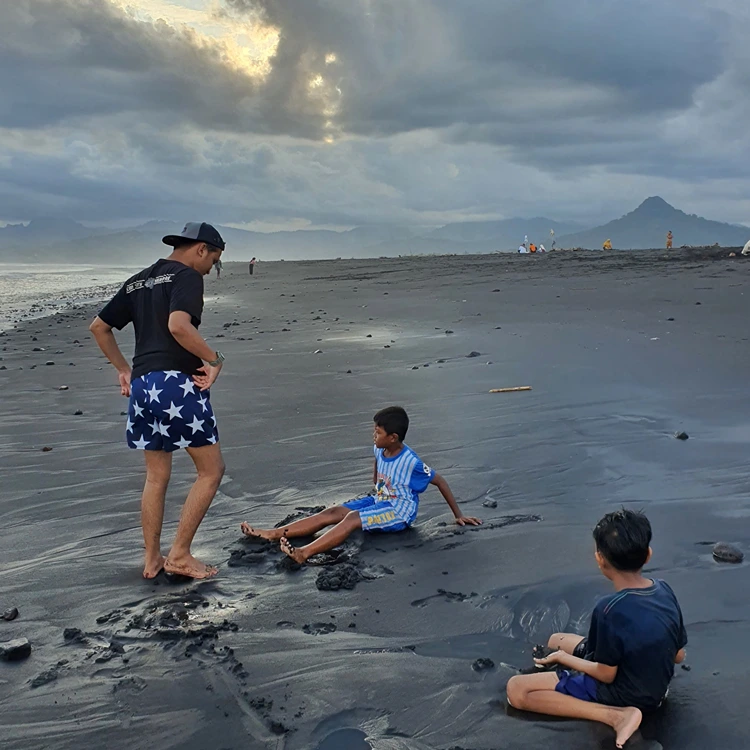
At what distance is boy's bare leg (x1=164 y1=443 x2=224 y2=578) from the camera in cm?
427

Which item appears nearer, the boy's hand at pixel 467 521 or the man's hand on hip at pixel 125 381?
the man's hand on hip at pixel 125 381

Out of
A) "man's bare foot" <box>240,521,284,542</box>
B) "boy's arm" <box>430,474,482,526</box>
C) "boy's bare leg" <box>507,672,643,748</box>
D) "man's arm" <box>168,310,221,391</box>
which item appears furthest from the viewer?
"boy's arm" <box>430,474,482,526</box>

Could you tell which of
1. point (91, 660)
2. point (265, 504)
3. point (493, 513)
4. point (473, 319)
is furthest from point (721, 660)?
point (473, 319)

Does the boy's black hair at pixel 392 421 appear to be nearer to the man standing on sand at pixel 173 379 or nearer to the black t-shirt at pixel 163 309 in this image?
the man standing on sand at pixel 173 379

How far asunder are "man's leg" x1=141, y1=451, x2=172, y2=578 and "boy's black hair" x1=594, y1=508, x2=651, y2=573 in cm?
255

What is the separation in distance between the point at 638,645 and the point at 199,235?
3.09 m

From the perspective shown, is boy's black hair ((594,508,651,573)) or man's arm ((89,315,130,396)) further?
man's arm ((89,315,130,396))

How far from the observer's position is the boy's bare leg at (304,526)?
4.78m

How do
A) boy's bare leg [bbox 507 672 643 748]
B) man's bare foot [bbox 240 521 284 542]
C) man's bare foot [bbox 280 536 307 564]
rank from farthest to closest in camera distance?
man's bare foot [bbox 240 521 284 542], man's bare foot [bbox 280 536 307 564], boy's bare leg [bbox 507 672 643 748]

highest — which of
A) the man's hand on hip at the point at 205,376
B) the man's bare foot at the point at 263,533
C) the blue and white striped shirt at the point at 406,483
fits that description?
the man's hand on hip at the point at 205,376

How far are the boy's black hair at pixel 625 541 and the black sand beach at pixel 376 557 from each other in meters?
0.60

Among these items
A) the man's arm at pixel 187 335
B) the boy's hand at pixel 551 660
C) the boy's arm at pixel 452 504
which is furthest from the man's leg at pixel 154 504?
the boy's hand at pixel 551 660

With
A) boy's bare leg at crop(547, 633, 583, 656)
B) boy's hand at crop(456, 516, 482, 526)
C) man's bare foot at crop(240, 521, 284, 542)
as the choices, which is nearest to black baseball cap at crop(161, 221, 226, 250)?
man's bare foot at crop(240, 521, 284, 542)

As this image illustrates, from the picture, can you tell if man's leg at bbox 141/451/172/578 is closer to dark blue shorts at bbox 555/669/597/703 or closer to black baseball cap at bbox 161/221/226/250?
black baseball cap at bbox 161/221/226/250
